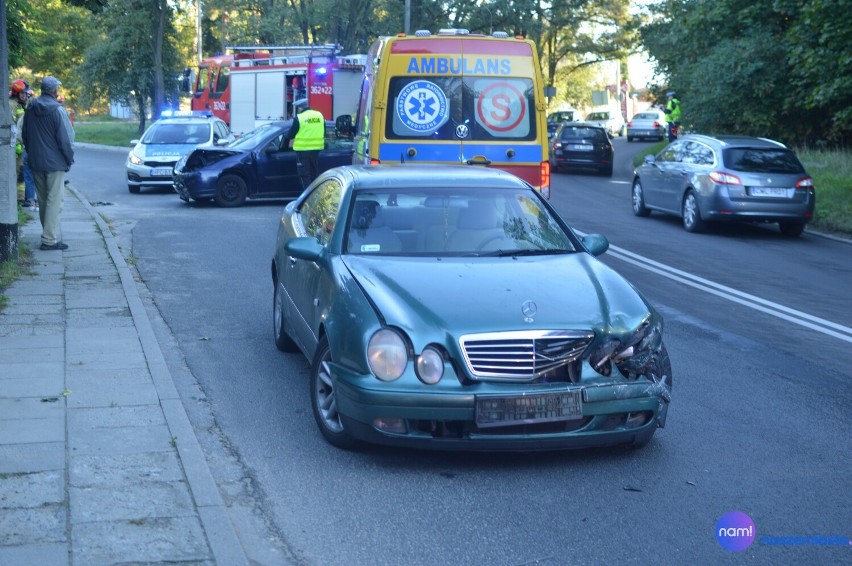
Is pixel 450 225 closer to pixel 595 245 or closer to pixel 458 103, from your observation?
pixel 595 245

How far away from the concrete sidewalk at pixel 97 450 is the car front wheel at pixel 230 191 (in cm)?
1045

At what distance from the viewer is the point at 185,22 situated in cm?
6359

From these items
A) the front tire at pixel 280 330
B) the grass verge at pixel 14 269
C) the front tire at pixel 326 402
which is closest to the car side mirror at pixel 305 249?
the front tire at pixel 326 402

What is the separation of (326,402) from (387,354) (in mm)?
757

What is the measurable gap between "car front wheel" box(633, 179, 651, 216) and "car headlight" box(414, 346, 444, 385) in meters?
15.3

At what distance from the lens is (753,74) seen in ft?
92.4

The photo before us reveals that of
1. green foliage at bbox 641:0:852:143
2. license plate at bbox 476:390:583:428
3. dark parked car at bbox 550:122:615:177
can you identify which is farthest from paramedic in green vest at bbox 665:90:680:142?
license plate at bbox 476:390:583:428

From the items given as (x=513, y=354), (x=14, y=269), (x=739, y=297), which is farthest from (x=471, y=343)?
(x=14, y=269)

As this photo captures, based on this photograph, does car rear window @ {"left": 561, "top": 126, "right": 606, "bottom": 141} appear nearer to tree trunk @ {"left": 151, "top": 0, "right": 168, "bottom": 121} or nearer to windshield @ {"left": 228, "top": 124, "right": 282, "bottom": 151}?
windshield @ {"left": 228, "top": 124, "right": 282, "bottom": 151}

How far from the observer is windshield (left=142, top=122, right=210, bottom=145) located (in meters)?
25.0

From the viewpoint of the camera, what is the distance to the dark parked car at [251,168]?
20.5 meters

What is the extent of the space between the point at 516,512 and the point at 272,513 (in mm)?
1136

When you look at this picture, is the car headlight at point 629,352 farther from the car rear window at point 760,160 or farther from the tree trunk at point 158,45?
the tree trunk at point 158,45

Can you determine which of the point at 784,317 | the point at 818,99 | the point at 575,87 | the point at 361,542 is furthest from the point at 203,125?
the point at 575,87
